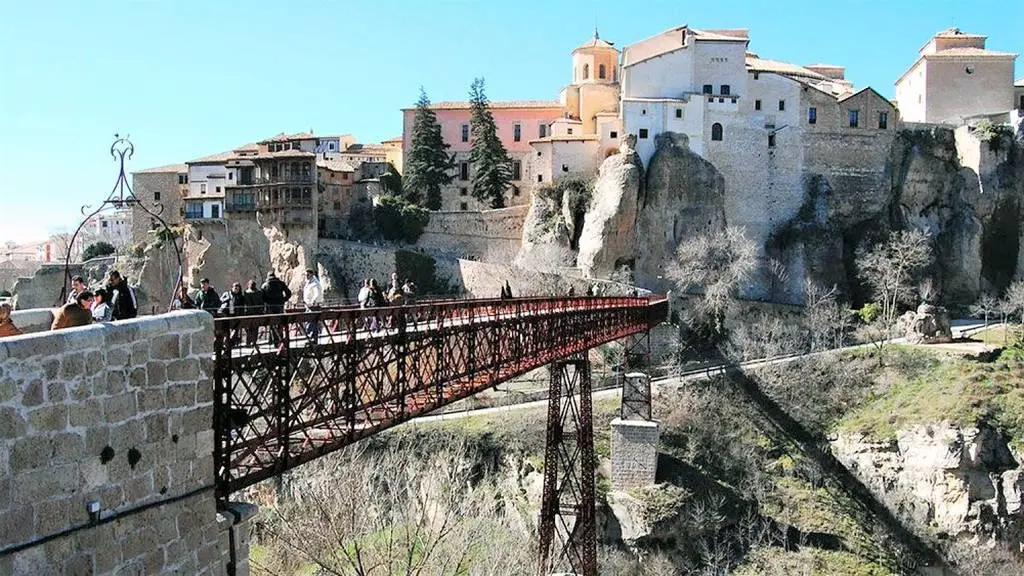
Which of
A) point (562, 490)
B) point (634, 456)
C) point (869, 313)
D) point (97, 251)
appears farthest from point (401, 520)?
point (97, 251)

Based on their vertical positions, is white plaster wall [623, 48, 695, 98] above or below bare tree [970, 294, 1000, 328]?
above

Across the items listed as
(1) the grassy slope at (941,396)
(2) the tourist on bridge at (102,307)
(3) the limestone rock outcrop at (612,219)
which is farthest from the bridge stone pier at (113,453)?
(3) the limestone rock outcrop at (612,219)

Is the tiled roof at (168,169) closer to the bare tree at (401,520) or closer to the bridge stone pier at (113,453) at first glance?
the bare tree at (401,520)

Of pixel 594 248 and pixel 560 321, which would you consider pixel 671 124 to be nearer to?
pixel 594 248

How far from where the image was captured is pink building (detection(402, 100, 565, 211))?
61.1m

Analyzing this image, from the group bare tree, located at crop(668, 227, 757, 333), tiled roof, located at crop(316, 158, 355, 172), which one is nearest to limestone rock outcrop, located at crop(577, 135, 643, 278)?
bare tree, located at crop(668, 227, 757, 333)

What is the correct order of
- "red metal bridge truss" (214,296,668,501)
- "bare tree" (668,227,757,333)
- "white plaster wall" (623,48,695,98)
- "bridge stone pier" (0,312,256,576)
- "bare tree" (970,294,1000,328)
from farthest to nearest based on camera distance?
1. "white plaster wall" (623,48,695,98)
2. "bare tree" (970,294,1000,328)
3. "bare tree" (668,227,757,333)
4. "red metal bridge truss" (214,296,668,501)
5. "bridge stone pier" (0,312,256,576)

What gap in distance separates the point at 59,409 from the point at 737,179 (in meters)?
51.8

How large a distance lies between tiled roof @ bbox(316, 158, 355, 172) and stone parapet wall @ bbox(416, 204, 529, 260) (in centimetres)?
630

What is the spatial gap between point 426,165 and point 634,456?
29.1 m

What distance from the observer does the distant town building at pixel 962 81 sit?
56.3m

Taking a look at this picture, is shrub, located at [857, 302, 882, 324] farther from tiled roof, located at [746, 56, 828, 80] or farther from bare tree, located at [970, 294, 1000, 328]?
tiled roof, located at [746, 56, 828, 80]

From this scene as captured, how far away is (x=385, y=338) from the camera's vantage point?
12820 mm

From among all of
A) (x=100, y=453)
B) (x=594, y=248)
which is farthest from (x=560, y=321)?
(x=594, y=248)
